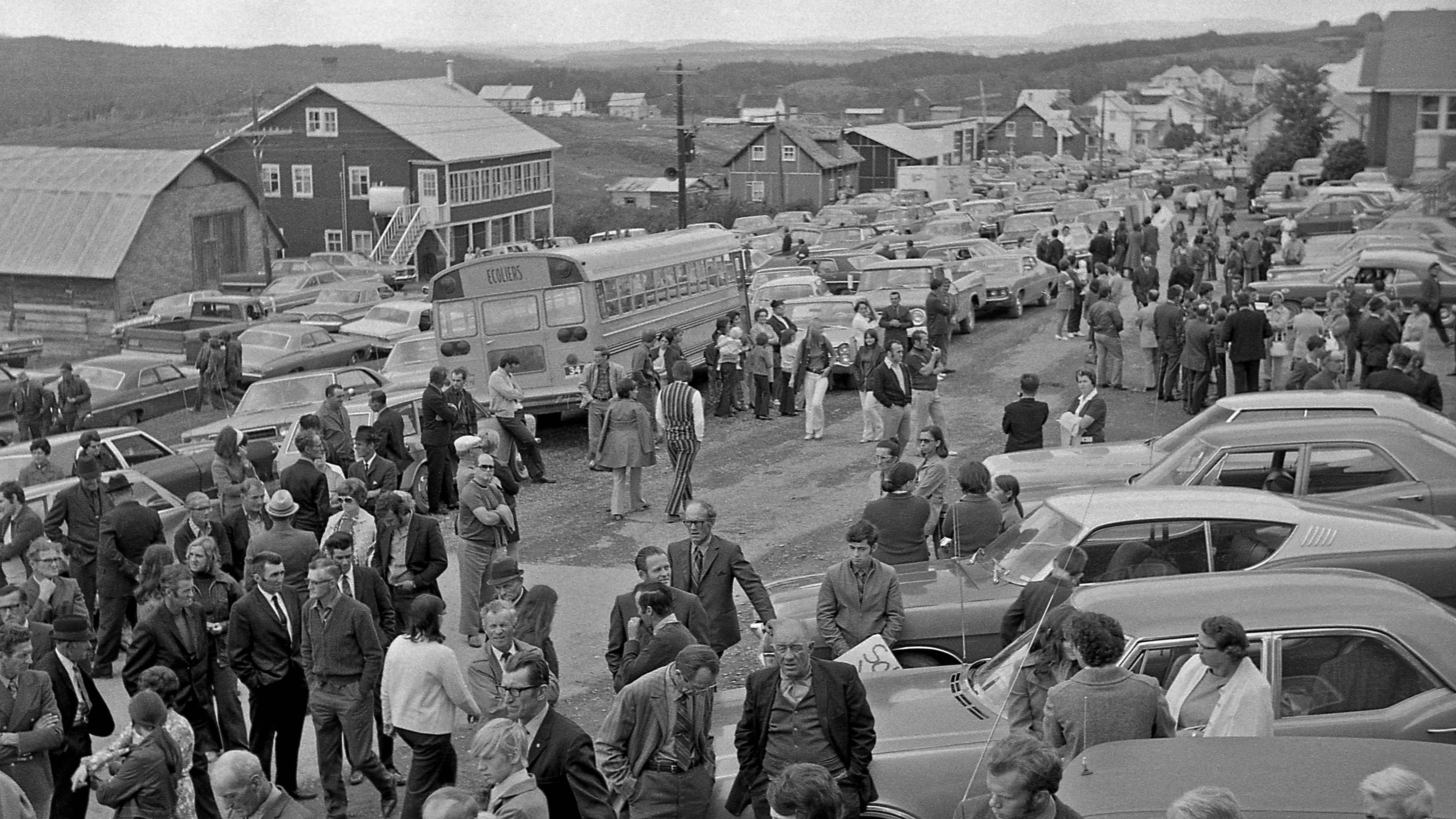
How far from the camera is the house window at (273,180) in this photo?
72875mm

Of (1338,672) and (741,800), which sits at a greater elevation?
(1338,672)

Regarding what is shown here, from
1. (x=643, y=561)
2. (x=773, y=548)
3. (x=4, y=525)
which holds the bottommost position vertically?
(x=773, y=548)

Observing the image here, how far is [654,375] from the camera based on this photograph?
19.8 m

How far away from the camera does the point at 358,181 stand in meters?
72.1

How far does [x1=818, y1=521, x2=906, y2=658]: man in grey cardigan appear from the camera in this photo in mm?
9297

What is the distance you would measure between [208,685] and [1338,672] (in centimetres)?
642

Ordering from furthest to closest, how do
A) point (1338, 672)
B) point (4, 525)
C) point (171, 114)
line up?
point (171, 114) < point (4, 525) < point (1338, 672)

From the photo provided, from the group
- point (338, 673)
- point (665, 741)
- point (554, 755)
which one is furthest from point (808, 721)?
point (338, 673)

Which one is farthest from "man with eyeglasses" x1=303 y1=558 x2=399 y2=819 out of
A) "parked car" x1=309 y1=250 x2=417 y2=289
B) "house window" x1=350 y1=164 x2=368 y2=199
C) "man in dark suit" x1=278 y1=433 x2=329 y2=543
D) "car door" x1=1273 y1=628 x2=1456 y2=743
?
"house window" x1=350 y1=164 x2=368 y2=199

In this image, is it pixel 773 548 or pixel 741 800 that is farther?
pixel 773 548

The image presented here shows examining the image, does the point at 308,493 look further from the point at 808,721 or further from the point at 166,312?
the point at 166,312

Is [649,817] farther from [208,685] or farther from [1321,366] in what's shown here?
[1321,366]

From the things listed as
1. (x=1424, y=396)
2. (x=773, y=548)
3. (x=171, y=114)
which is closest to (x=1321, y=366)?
(x=1424, y=396)

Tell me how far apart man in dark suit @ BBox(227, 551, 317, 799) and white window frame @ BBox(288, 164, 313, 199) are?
219 ft
